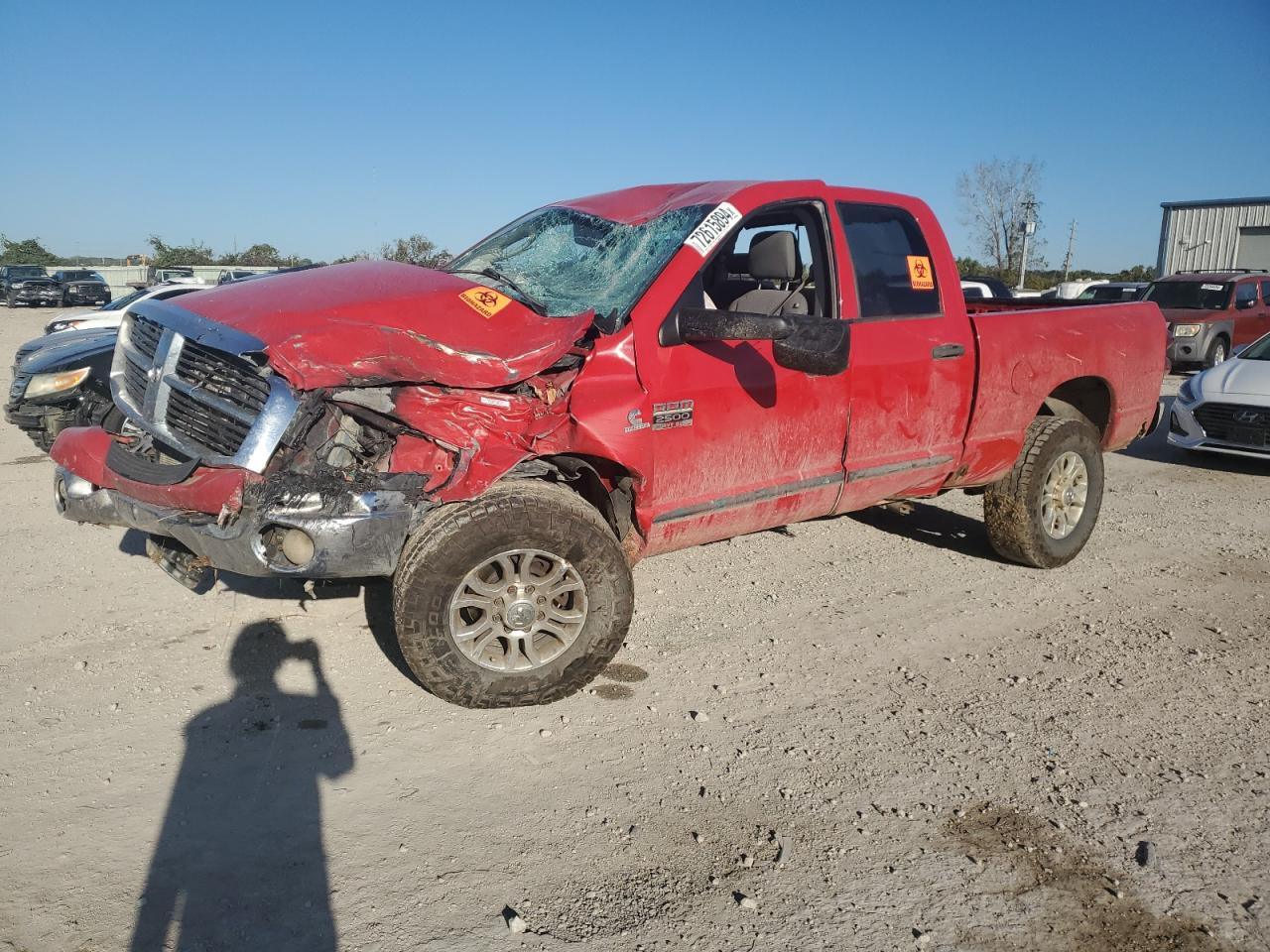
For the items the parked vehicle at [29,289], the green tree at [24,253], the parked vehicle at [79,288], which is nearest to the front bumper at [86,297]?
the parked vehicle at [79,288]

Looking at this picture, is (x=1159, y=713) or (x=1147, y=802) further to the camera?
(x=1159, y=713)

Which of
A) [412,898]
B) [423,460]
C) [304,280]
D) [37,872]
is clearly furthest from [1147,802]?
[304,280]

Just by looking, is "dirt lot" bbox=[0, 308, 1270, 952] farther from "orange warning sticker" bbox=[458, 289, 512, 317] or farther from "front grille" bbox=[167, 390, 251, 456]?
"orange warning sticker" bbox=[458, 289, 512, 317]

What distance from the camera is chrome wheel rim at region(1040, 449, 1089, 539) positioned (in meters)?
5.25

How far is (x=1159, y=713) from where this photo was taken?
144 inches

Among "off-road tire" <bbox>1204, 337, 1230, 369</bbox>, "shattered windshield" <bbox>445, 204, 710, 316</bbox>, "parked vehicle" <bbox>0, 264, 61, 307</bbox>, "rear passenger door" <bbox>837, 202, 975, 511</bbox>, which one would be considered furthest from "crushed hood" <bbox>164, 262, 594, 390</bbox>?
"parked vehicle" <bbox>0, 264, 61, 307</bbox>

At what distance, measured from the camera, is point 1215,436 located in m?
8.34

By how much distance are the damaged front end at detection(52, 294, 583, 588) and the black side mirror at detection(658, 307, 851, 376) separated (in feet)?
1.76

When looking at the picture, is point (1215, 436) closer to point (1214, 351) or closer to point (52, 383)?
point (1214, 351)

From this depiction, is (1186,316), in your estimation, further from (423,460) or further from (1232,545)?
(423,460)

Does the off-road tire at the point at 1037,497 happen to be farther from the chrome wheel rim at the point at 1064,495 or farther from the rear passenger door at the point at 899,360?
the rear passenger door at the point at 899,360

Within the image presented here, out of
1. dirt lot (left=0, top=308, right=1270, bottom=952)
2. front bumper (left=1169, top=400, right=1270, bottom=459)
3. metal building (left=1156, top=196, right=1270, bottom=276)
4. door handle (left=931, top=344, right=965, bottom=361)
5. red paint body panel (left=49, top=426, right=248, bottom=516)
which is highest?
metal building (left=1156, top=196, right=1270, bottom=276)

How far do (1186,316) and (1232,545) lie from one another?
36.7ft

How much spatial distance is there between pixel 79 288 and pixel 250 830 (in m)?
36.1
